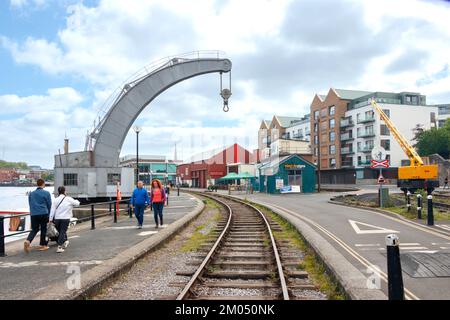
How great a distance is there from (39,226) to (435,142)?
65.4 metres

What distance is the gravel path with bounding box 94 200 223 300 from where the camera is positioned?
6281 millimetres

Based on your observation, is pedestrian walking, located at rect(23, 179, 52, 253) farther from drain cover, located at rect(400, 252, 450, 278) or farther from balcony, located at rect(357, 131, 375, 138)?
balcony, located at rect(357, 131, 375, 138)

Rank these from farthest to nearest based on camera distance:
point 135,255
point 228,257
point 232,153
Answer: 1. point 232,153
2. point 228,257
3. point 135,255

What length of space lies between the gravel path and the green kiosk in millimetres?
33264

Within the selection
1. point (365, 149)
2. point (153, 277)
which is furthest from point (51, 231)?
point (365, 149)

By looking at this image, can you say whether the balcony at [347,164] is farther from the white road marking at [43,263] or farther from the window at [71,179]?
the white road marking at [43,263]

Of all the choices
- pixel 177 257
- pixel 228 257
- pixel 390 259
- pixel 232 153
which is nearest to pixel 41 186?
pixel 177 257

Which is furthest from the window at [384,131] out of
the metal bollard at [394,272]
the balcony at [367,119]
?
the metal bollard at [394,272]

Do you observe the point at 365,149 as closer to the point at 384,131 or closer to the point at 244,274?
the point at 384,131

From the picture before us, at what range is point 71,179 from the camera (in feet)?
87.7

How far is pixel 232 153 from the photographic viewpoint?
9544 centimetres

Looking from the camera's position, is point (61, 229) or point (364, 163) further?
point (364, 163)
